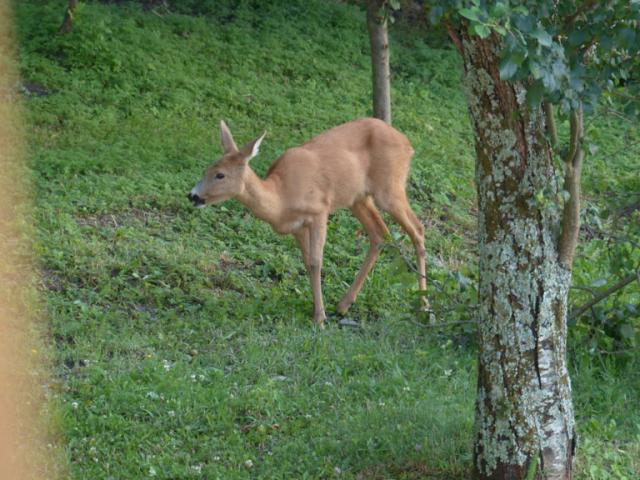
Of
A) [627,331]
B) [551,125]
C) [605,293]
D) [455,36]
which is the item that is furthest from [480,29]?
[627,331]

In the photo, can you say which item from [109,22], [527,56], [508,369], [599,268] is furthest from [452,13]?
[109,22]

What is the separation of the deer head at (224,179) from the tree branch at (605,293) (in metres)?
2.71

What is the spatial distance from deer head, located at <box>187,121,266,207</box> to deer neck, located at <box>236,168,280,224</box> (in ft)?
0.16

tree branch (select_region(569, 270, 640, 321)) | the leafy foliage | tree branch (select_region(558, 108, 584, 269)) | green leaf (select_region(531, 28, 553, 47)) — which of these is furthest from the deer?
green leaf (select_region(531, 28, 553, 47))

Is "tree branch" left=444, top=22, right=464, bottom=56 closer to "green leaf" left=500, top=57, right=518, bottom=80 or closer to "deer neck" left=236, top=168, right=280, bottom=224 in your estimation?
"green leaf" left=500, top=57, right=518, bottom=80

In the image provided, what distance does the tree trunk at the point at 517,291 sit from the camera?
4918mm

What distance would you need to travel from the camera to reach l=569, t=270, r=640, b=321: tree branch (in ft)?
20.8

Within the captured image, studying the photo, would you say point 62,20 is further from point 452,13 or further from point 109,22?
point 452,13

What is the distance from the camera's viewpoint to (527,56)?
3.71 m

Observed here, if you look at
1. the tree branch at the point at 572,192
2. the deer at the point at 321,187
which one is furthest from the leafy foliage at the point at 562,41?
the deer at the point at 321,187

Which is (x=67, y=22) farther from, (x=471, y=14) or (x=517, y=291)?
(x=471, y=14)

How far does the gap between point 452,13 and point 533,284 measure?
1285mm

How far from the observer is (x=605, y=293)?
639 cm

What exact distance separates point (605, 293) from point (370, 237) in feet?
9.71
